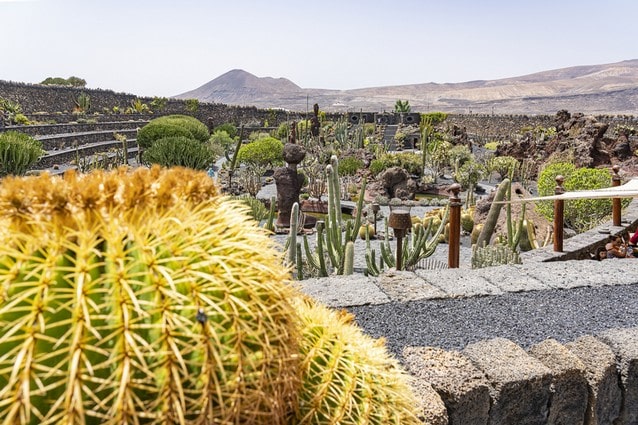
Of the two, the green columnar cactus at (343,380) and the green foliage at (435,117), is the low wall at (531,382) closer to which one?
the green columnar cactus at (343,380)

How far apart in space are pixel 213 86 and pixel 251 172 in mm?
176739

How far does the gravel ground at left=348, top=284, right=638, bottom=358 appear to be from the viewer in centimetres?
340

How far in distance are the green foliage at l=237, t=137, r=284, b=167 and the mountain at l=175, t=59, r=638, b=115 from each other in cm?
3913

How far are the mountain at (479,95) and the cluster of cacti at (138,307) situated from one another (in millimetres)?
59909

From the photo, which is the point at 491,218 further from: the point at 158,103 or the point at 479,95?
the point at 479,95

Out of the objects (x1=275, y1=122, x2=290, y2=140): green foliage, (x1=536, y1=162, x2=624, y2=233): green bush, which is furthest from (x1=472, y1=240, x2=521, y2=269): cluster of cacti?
(x1=275, y1=122, x2=290, y2=140): green foliage

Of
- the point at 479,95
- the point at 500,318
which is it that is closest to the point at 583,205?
the point at 500,318

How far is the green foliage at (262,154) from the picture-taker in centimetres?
2142

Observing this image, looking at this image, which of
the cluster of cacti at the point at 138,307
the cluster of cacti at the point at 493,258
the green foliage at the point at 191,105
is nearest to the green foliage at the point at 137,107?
the green foliage at the point at 191,105

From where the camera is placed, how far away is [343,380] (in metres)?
1.34

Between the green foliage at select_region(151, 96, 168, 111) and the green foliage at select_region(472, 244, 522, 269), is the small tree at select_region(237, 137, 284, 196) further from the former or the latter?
the green foliage at select_region(151, 96, 168, 111)

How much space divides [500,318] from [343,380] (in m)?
2.59

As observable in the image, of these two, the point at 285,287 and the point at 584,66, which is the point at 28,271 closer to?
the point at 285,287

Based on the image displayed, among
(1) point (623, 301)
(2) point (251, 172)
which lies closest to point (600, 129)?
(2) point (251, 172)
